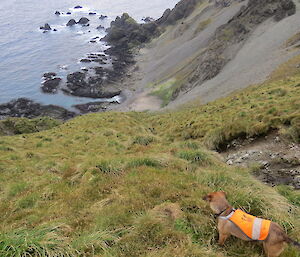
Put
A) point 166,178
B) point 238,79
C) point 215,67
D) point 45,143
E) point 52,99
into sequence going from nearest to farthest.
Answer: point 166,178 → point 45,143 → point 238,79 → point 215,67 → point 52,99

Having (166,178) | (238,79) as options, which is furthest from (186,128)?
(238,79)

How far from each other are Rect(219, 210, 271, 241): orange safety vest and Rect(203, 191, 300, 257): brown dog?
4cm

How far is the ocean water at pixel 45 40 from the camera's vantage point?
Answer: 249ft

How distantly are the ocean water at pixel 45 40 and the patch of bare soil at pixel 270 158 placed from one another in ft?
191

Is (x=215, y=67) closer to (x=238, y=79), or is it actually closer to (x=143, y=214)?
(x=238, y=79)

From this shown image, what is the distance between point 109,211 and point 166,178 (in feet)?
7.37

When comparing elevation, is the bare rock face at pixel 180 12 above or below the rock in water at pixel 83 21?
below

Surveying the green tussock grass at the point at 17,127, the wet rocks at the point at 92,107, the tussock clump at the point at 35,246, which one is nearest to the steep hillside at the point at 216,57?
the wet rocks at the point at 92,107

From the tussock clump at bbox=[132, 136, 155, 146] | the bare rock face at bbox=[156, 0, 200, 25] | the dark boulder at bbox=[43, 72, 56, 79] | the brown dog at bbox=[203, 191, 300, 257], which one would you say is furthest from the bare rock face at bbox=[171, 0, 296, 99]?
the brown dog at bbox=[203, 191, 300, 257]

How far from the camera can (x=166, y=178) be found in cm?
819

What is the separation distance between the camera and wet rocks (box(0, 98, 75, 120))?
6219cm

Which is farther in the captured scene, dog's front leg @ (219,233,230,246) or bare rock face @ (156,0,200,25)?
bare rock face @ (156,0,200,25)

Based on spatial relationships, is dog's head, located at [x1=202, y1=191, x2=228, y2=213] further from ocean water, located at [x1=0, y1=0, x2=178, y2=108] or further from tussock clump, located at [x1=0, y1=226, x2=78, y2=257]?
ocean water, located at [x1=0, y1=0, x2=178, y2=108]

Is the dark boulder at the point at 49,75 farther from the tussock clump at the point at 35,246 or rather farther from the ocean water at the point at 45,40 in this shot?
the tussock clump at the point at 35,246
